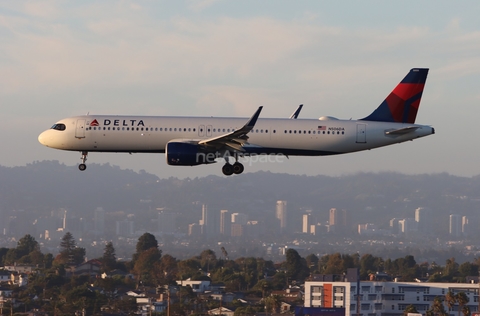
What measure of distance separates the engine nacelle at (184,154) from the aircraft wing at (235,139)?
70 centimetres

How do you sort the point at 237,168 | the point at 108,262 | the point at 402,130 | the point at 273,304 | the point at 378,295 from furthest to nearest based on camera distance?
the point at 108,262 < the point at 378,295 < the point at 273,304 < the point at 237,168 < the point at 402,130

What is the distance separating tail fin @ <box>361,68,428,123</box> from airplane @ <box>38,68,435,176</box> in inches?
32.4

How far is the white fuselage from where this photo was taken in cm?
5688

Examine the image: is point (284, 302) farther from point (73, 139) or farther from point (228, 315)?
point (73, 139)

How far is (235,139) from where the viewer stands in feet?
180

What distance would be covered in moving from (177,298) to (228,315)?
2152cm

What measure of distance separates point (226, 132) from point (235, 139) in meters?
2.22

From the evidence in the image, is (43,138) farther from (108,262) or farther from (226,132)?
(108,262)

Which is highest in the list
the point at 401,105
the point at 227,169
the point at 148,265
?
the point at 401,105

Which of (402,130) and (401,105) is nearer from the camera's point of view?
(402,130)

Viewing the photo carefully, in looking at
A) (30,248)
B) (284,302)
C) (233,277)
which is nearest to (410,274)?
(233,277)

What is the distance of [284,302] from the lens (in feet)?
372

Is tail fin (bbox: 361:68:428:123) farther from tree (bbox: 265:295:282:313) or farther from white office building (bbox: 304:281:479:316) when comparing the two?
tree (bbox: 265:295:282:313)

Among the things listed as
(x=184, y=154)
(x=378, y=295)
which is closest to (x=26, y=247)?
(x=378, y=295)
